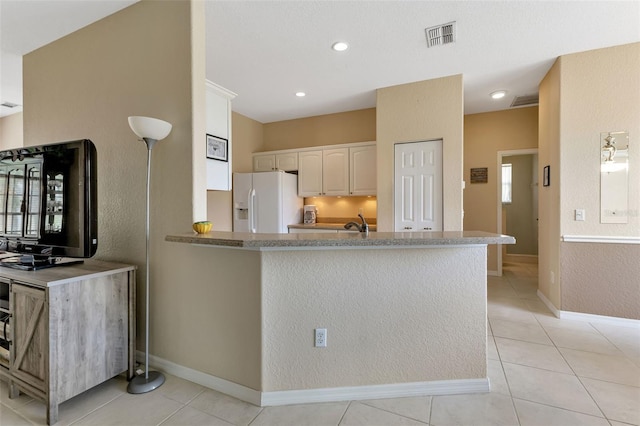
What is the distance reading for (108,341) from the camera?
1926 mm

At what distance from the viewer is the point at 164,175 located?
83.4 inches

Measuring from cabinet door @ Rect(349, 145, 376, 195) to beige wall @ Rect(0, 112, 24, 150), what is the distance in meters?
5.89

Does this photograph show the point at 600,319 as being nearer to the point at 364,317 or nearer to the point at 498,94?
the point at 364,317

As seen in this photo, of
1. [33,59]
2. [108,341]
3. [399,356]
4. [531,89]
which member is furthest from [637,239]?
[33,59]

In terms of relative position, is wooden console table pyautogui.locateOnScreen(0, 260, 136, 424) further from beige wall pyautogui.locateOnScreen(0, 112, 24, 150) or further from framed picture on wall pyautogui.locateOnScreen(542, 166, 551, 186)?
beige wall pyautogui.locateOnScreen(0, 112, 24, 150)

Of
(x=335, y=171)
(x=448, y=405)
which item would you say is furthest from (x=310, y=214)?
(x=448, y=405)

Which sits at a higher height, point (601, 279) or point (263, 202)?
point (263, 202)

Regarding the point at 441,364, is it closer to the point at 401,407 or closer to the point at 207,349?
the point at 401,407

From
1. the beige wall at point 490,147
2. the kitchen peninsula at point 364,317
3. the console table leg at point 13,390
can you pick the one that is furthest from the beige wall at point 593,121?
the console table leg at point 13,390

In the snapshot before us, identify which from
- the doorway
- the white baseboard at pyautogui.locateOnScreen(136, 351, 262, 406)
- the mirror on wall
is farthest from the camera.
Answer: the doorway

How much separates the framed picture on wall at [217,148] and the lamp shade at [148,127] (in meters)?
1.03

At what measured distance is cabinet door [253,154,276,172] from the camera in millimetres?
5086

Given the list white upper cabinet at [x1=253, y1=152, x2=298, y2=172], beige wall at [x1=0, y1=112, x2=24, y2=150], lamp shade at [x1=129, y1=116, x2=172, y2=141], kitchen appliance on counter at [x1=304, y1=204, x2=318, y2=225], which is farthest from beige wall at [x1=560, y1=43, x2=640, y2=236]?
beige wall at [x1=0, y1=112, x2=24, y2=150]

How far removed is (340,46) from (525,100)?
3.24 meters
